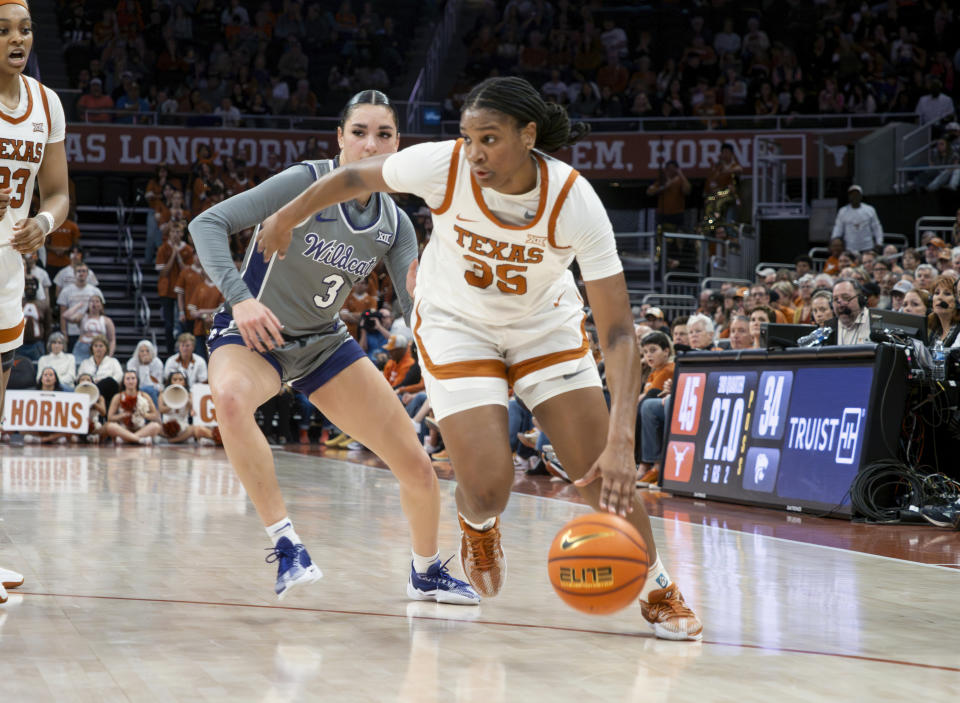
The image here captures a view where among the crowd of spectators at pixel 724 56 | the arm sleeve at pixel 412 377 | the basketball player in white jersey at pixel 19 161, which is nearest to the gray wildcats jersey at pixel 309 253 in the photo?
the basketball player in white jersey at pixel 19 161

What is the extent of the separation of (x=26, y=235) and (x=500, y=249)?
68.2 inches

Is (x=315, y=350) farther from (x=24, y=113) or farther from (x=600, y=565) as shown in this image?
(x=600, y=565)

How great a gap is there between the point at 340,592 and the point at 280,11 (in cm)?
2197

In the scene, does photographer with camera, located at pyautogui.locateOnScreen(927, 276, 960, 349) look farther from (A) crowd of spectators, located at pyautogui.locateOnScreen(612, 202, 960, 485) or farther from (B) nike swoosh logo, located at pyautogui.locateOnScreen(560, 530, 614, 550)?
(B) nike swoosh logo, located at pyautogui.locateOnScreen(560, 530, 614, 550)

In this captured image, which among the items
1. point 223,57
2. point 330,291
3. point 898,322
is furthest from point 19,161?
point 223,57

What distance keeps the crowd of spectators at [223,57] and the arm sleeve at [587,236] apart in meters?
18.1

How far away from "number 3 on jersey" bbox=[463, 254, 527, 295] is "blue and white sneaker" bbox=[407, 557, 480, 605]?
1.25 meters

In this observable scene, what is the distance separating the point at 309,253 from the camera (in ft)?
14.9

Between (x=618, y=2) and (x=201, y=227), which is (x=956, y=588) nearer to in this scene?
(x=201, y=227)

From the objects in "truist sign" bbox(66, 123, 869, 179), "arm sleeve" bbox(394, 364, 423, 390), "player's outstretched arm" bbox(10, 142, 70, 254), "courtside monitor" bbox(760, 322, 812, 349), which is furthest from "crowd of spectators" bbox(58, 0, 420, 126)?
"player's outstretched arm" bbox(10, 142, 70, 254)

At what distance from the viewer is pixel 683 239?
19094mm

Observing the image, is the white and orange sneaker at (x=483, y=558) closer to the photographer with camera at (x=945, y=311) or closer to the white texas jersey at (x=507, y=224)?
the white texas jersey at (x=507, y=224)

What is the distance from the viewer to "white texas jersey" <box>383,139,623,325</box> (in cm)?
377

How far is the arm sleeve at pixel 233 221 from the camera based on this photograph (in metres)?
4.27
